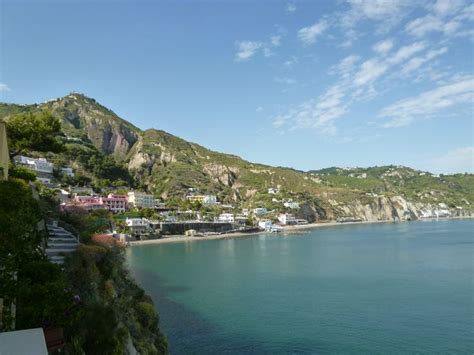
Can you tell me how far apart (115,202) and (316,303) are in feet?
272

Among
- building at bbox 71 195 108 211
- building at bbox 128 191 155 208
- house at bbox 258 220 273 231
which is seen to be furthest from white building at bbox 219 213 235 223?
building at bbox 71 195 108 211

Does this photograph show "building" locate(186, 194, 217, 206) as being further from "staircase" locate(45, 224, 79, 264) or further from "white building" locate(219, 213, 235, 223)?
"staircase" locate(45, 224, 79, 264)

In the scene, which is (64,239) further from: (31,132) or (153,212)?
(153,212)

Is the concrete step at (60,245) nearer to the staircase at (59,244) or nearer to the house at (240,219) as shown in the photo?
the staircase at (59,244)

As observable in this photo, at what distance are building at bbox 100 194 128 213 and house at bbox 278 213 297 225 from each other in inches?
2634

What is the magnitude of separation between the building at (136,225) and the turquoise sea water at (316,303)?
118ft

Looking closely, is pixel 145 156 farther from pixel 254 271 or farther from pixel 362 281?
pixel 362 281

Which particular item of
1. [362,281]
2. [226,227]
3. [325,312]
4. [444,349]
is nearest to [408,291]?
[362,281]

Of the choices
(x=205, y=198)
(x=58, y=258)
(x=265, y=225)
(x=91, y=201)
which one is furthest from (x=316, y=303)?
(x=205, y=198)

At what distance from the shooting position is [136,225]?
92875mm

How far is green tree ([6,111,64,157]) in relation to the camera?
22250mm

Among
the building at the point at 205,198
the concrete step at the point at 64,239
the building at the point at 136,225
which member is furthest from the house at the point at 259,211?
the concrete step at the point at 64,239

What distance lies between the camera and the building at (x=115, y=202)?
10019 centimetres

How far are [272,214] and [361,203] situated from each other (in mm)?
60515
